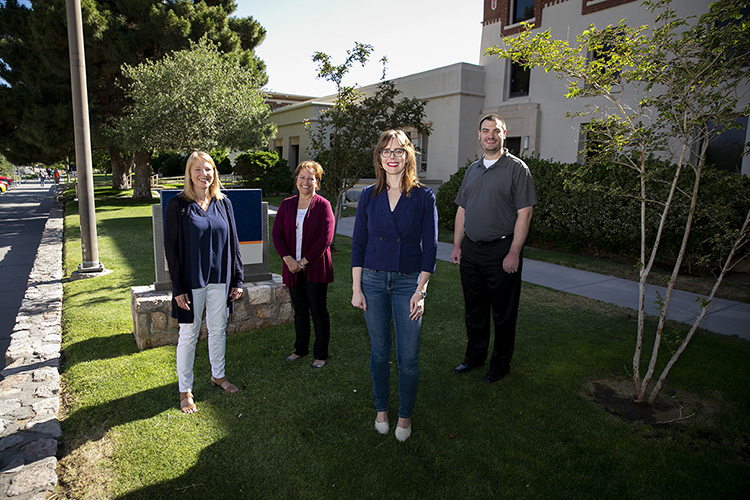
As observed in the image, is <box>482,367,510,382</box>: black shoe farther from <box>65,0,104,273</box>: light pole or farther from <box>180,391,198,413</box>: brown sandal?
<box>65,0,104,273</box>: light pole

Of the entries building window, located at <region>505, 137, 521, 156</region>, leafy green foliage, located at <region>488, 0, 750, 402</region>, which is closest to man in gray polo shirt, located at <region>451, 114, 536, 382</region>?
leafy green foliage, located at <region>488, 0, 750, 402</region>

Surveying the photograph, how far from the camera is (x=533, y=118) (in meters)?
17.2

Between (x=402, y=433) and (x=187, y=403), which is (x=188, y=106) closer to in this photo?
(x=187, y=403)

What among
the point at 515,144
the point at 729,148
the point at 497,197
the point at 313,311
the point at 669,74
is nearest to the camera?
the point at 669,74

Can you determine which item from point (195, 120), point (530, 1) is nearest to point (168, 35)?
point (195, 120)

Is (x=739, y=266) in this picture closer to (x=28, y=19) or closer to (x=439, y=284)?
(x=439, y=284)

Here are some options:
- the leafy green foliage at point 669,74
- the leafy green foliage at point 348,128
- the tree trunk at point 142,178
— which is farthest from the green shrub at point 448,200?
the tree trunk at point 142,178

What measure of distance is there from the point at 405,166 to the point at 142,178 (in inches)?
933

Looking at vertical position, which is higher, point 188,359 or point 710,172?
point 710,172

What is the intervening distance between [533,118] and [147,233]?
1335cm

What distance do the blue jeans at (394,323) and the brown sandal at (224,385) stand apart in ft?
4.63

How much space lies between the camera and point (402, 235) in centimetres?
314

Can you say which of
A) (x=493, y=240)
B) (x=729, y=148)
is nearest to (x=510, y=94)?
(x=729, y=148)

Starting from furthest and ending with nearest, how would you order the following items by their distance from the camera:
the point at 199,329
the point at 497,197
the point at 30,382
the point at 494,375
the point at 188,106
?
the point at 188,106 < the point at 494,375 < the point at 30,382 < the point at 497,197 < the point at 199,329
